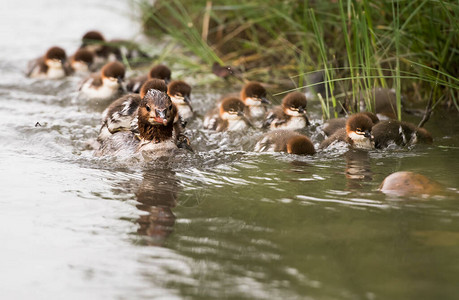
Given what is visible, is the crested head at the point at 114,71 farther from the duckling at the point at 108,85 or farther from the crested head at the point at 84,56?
the crested head at the point at 84,56

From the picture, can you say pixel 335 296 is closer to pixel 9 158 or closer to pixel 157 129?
pixel 157 129

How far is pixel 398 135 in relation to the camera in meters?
5.43

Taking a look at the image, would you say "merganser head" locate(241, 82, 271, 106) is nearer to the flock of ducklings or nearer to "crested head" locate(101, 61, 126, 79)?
the flock of ducklings

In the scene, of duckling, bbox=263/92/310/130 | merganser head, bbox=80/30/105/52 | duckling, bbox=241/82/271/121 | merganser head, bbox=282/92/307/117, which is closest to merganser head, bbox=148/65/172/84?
duckling, bbox=241/82/271/121

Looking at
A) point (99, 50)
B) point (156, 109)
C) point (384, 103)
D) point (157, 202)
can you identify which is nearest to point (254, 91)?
point (384, 103)

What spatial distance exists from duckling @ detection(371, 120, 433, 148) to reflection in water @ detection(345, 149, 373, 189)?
187mm

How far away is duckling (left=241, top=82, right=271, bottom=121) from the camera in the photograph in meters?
6.61

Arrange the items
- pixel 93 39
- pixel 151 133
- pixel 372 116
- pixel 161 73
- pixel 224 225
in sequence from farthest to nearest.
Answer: pixel 93 39, pixel 161 73, pixel 372 116, pixel 151 133, pixel 224 225

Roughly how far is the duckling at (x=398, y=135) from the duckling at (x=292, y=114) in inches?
32.4

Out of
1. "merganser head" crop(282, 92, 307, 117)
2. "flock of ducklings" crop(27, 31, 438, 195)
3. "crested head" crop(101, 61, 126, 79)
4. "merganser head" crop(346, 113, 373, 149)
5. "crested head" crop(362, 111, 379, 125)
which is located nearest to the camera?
"flock of ducklings" crop(27, 31, 438, 195)

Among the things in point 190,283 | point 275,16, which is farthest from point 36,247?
point 275,16

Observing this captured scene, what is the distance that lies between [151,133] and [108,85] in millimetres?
2439

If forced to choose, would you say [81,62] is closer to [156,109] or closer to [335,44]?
[335,44]

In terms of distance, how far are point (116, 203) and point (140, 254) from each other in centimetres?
82
